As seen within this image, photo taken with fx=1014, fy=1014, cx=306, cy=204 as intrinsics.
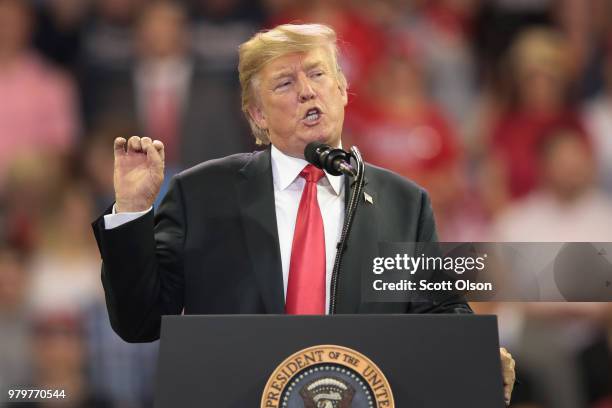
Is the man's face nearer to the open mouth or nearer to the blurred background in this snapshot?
the open mouth

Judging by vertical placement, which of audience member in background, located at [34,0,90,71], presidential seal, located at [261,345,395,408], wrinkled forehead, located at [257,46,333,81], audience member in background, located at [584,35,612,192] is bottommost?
presidential seal, located at [261,345,395,408]

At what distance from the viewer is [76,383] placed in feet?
12.9

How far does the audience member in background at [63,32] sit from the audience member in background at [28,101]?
86 mm

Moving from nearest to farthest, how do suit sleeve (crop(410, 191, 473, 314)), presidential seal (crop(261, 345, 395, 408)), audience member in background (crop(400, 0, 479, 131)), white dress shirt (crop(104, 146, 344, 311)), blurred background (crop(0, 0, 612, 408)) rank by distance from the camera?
1. presidential seal (crop(261, 345, 395, 408))
2. suit sleeve (crop(410, 191, 473, 314))
3. white dress shirt (crop(104, 146, 344, 311))
4. blurred background (crop(0, 0, 612, 408))
5. audience member in background (crop(400, 0, 479, 131))

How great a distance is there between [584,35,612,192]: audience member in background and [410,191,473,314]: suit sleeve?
2823 millimetres

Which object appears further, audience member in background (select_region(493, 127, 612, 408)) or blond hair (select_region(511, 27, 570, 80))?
blond hair (select_region(511, 27, 570, 80))

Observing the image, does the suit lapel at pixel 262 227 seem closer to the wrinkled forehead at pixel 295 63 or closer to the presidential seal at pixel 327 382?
the wrinkled forehead at pixel 295 63

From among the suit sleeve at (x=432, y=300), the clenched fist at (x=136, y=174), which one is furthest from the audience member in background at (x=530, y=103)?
the clenched fist at (x=136, y=174)

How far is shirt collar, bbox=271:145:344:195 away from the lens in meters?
2.17

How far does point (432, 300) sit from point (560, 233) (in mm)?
3030

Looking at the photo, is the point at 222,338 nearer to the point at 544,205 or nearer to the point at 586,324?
the point at 586,324

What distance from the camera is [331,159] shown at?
1.89 m

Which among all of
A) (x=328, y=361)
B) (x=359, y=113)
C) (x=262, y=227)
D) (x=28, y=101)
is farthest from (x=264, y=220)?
(x=28, y=101)

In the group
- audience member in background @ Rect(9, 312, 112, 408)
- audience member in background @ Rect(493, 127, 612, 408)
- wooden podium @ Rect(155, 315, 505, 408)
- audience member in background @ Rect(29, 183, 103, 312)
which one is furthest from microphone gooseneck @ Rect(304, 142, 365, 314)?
audience member in background @ Rect(29, 183, 103, 312)
